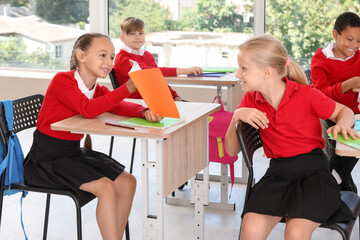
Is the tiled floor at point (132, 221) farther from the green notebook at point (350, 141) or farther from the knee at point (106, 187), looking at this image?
the green notebook at point (350, 141)

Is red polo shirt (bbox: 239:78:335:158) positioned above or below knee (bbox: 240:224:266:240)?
above

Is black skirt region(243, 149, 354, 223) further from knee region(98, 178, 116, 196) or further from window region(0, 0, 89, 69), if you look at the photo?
window region(0, 0, 89, 69)

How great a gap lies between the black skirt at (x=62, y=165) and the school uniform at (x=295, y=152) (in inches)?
26.6

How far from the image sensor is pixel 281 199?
6.64 ft

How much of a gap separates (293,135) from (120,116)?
72cm

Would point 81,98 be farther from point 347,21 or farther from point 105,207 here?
point 347,21

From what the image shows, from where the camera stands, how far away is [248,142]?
2.12 meters

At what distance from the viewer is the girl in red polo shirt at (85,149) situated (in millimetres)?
2281

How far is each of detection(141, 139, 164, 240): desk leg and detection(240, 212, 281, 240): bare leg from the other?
1.06 ft

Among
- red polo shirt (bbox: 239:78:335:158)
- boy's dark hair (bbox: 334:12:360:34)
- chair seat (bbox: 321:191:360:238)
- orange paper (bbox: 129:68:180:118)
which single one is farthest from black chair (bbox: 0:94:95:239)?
boy's dark hair (bbox: 334:12:360:34)

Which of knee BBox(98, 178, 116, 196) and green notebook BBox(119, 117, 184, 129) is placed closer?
green notebook BBox(119, 117, 184, 129)

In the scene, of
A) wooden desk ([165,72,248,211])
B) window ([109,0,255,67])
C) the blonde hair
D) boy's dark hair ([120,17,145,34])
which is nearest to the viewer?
the blonde hair

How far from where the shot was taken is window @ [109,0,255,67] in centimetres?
524

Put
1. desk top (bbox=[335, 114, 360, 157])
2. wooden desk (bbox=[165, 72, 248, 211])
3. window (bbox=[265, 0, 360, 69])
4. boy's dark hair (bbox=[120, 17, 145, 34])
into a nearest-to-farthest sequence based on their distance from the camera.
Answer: desk top (bbox=[335, 114, 360, 157])
wooden desk (bbox=[165, 72, 248, 211])
boy's dark hair (bbox=[120, 17, 145, 34])
window (bbox=[265, 0, 360, 69])
